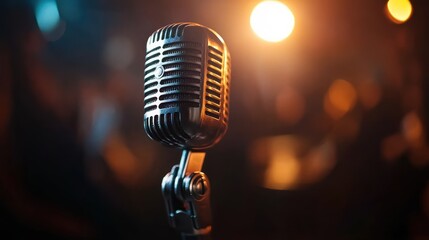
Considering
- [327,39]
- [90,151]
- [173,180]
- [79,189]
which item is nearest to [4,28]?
[90,151]

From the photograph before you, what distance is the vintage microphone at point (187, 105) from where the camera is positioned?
77 centimetres

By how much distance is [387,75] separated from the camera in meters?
1.94

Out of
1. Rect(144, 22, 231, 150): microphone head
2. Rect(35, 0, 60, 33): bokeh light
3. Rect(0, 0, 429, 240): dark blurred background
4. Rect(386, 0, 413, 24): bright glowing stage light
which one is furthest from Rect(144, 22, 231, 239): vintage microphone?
Rect(386, 0, 413, 24): bright glowing stage light

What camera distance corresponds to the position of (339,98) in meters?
1.95

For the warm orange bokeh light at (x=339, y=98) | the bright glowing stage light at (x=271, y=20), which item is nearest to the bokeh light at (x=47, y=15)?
the bright glowing stage light at (x=271, y=20)

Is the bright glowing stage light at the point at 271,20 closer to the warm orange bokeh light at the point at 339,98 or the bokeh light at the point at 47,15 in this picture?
Result: the warm orange bokeh light at the point at 339,98

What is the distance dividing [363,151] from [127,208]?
109cm

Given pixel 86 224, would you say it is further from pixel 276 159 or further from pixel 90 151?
pixel 276 159

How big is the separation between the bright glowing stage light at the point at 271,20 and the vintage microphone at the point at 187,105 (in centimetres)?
101

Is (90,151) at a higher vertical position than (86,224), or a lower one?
higher

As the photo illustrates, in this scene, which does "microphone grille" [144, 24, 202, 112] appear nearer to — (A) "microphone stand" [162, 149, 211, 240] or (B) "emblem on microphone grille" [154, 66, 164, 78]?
(B) "emblem on microphone grille" [154, 66, 164, 78]

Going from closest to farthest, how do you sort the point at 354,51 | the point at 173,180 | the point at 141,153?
the point at 173,180
the point at 141,153
the point at 354,51

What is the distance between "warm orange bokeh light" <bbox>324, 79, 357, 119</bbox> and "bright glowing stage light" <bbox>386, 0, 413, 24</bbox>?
0.36 metres

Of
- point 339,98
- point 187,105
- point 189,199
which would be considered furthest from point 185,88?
point 339,98
